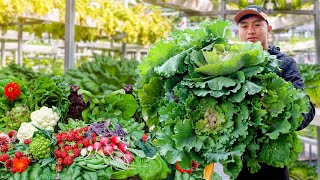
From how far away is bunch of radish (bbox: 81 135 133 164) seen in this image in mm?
2467

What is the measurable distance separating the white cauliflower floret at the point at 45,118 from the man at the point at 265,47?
3.72 ft

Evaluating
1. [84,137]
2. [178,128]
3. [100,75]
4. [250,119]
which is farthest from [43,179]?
[100,75]

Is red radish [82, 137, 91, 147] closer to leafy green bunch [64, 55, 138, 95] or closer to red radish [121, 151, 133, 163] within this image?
red radish [121, 151, 133, 163]

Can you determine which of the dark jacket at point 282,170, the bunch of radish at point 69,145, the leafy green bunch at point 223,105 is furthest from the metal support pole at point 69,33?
the leafy green bunch at point 223,105

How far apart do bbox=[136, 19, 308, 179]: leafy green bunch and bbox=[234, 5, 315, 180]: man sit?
15.0 inches

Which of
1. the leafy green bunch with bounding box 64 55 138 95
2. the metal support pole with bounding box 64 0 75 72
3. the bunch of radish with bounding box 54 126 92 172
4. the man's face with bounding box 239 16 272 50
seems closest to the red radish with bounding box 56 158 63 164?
the bunch of radish with bounding box 54 126 92 172

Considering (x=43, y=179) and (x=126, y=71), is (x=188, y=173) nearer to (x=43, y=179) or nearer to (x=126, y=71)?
(x=43, y=179)

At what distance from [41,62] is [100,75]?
7.80m

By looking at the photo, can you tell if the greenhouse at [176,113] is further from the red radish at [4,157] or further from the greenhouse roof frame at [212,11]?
the greenhouse roof frame at [212,11]

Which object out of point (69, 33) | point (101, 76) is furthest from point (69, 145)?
point (69, 33)

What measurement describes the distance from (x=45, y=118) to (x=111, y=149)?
606 mm

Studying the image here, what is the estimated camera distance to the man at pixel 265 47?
2.25 meters

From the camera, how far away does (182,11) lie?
5.56 meters

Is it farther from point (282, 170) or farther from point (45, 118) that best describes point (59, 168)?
point (282, 170)
